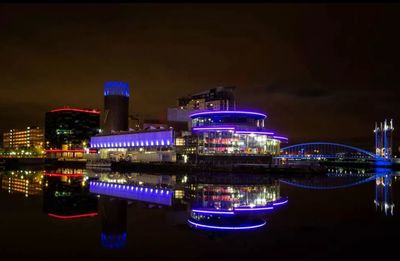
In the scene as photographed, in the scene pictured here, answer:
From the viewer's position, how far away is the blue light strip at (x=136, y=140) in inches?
3968

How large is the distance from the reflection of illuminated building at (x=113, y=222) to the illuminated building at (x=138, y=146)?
67.5m

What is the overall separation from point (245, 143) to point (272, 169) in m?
19.3

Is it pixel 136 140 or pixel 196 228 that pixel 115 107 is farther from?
pixel 196 228

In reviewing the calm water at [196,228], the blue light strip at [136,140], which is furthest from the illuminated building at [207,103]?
the calm water at [196,228]

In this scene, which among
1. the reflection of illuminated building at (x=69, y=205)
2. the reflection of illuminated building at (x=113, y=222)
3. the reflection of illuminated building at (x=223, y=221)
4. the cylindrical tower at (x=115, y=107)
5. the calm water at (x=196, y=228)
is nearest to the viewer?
the calm water at (x=196, y=228)

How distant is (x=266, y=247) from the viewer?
16.8 meters

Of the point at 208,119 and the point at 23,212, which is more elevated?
the point at 208,119

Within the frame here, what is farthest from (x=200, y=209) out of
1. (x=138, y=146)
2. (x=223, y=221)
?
(x=138, y=146)

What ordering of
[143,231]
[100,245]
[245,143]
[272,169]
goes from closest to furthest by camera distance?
[100,245] < [143,231] < [272,169] < [245,143]

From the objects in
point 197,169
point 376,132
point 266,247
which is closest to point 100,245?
point 266,247

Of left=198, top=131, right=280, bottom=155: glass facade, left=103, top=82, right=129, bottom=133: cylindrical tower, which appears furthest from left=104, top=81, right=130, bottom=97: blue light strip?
left=198, top=131, right=280, bottom=155: glass facade

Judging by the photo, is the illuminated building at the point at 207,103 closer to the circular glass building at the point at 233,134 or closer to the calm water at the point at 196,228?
the circular glass building at the point at 233,134

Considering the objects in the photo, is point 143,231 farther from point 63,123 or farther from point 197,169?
point 63,123

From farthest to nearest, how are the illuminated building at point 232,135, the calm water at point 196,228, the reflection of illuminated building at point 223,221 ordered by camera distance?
the illuminated building at point 232,135 < the reflection of illuminated building at point 223,221 < the calm water at point 196,228
